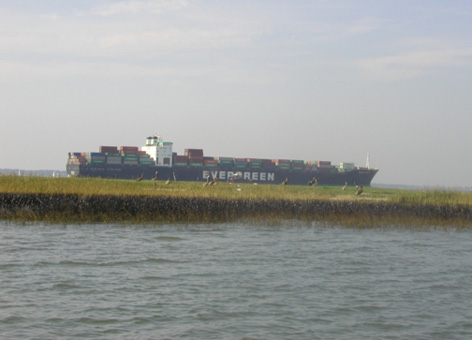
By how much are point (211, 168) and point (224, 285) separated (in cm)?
6789

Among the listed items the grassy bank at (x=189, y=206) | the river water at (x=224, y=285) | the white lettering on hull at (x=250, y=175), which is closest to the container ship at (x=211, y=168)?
the white lettering on hull at (x=250, y=175)

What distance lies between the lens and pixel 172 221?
80.0 feet

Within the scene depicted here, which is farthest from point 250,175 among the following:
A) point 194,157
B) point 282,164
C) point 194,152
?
point 194,152

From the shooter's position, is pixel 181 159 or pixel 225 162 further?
pixel 181 159

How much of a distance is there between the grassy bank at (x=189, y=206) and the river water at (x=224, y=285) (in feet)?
4.22

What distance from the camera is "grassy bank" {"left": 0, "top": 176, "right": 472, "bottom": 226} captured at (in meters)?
22.9

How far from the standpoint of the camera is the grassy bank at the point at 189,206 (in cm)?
2289

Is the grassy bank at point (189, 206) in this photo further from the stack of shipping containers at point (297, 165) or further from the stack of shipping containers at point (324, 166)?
the stack of shipping containers at point (297, 165)

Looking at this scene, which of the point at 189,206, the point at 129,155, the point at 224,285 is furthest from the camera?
the point at 129,155

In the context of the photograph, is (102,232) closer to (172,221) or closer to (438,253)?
(172,221)

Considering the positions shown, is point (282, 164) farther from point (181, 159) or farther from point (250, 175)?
point (181, 159)

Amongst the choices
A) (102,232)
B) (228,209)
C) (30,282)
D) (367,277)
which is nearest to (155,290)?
(30,282)

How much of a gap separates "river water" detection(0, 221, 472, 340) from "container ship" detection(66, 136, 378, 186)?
5707 cm

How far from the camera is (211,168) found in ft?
268
